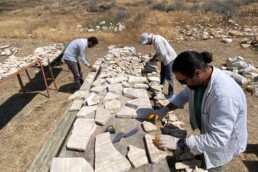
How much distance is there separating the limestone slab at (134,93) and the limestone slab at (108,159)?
141 cm

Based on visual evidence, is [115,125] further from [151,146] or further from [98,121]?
[151,146]

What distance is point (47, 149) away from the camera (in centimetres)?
347

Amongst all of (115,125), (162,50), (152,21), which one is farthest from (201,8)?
(115,125)

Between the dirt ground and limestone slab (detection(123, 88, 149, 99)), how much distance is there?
1.36 metres

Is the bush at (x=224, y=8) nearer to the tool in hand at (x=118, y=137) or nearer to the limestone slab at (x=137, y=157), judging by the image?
the tool in hand at (x=118, y=137)

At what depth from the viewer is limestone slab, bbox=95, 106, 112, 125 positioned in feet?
11.8

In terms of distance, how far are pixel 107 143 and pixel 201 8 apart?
15737 mm

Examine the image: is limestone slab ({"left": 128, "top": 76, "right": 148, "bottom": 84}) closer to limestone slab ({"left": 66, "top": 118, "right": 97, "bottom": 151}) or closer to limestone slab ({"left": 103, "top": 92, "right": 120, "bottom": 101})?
limestone slab ({"left": 103, "top": 92, "right": 120, "bottom": 101})

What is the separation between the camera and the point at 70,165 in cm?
267

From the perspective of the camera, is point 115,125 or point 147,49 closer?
point 115,125

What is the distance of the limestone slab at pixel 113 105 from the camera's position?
3958mm

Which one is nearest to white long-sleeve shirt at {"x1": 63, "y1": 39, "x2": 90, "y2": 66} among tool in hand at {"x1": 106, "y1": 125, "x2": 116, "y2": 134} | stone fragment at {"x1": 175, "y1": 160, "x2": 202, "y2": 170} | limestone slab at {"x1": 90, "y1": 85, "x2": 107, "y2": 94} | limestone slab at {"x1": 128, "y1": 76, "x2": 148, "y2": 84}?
limestone slab at {"x1": 90, "y1": 85, "x2": 107, "y2": 94}

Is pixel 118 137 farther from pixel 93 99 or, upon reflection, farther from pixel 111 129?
pixel 93 99

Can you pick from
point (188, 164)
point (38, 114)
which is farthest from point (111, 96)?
point (38, 114)
